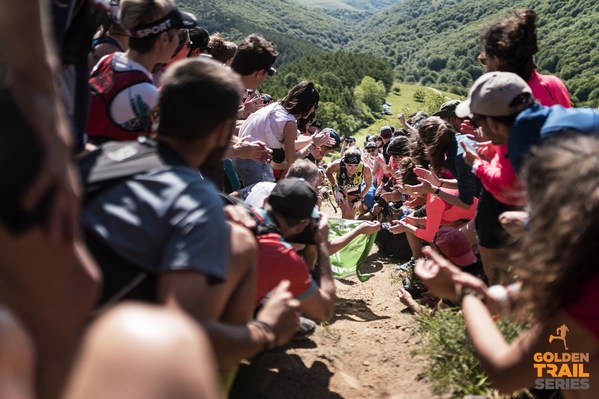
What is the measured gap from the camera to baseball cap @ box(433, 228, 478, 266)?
5.57m

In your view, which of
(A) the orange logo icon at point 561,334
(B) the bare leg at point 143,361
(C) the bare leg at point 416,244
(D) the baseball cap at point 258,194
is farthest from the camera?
(C) the bare leg at point 416,244

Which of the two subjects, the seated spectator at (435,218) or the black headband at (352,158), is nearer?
the seated spectator at (435,218)

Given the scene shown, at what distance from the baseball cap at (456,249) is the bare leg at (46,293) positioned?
419 centimetres

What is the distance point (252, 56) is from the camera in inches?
221

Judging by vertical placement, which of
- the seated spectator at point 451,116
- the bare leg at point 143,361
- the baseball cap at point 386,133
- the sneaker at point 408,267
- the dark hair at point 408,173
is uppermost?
the bare leg at point 143,361

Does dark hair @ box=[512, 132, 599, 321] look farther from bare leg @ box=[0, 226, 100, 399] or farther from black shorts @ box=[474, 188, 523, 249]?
black shorts @ box=[474, 188, 523, 249]

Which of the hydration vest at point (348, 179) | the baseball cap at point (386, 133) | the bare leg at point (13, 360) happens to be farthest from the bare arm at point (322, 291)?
the baseball cap at point (386, 133)

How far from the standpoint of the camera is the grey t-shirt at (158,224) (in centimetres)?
225

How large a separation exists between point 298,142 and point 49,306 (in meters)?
5.46

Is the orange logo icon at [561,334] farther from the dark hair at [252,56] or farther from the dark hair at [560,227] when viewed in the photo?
the dark hair at [252,56]

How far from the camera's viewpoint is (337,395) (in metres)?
4.21

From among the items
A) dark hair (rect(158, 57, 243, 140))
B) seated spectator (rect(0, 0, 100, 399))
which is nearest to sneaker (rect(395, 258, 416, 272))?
dark hair (rect(158, 57, 243, 140))

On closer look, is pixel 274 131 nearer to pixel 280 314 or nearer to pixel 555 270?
pixel 280 314

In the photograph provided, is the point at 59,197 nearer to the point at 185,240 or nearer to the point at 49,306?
the point at 49,306
